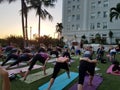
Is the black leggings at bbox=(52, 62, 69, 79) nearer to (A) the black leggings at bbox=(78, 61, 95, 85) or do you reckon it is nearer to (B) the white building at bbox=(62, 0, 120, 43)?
(A) the black leggings at bbox=(78, 61, 95, 85)

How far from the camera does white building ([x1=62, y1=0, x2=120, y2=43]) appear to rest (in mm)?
48594

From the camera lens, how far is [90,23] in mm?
52156

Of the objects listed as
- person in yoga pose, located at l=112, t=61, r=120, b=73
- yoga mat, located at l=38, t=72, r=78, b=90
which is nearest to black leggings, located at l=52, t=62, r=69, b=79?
yoga mat, located at l=38, t=72, r=78, b=90

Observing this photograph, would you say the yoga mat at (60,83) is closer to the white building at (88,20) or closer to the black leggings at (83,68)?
the black leggings at (83,68)

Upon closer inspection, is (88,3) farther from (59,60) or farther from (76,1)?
(59,60)

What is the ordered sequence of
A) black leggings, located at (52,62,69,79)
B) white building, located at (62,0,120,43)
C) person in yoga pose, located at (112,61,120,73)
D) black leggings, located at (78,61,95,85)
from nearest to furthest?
black leggings, located at (78,61,95,85)
black leggings, located at (52,62,69,79)
person in yoga pose, located at (112,61,120,73)
white building, located at (62,0,120,43)

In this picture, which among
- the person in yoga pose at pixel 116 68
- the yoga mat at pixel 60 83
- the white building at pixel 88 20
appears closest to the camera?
the yoga mat at pixel 60 83

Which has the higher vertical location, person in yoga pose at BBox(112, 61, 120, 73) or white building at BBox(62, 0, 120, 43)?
white building at BBox(62, 0, 120, 43)

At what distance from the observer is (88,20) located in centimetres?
5272

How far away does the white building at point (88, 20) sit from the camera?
48594 millimetres

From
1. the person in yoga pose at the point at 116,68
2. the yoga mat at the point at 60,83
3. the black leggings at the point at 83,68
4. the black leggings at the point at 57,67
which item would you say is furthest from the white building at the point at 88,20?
the black leggings at the point at 83,68

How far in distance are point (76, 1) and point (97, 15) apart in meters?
8.24

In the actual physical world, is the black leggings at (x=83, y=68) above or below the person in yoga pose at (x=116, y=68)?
above

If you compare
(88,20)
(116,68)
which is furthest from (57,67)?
(88,20)
